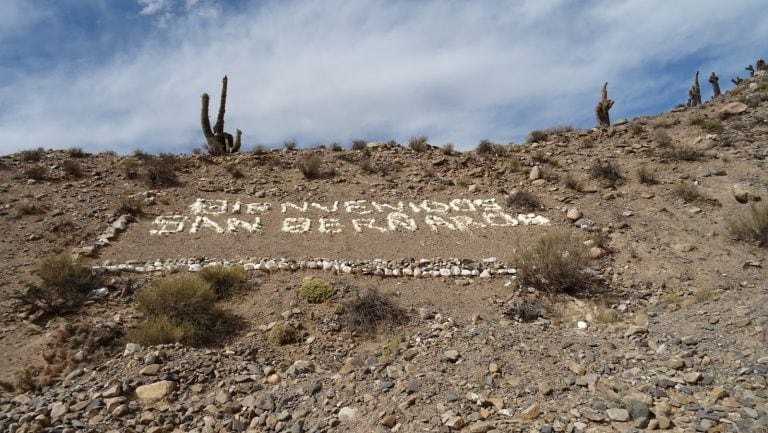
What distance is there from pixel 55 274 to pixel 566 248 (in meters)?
9.37

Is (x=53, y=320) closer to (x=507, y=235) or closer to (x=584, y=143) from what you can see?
(x=507, y=235)

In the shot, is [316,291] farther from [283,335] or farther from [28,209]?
[28,209]

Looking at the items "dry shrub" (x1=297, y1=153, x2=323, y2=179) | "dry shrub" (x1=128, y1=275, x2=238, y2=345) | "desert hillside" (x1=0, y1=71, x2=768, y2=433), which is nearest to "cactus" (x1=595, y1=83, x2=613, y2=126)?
"desert hillside" (x1=0, y1=71, x2=768, y2=433)

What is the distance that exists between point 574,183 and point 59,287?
12345 mm

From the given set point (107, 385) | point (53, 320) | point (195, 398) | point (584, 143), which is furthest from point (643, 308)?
point (584, 143)

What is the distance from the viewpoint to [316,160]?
611 inches

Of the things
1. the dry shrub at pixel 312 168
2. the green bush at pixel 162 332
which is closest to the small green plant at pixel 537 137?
the dry shrub at pixel 312 168

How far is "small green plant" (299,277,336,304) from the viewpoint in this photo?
8.18 m

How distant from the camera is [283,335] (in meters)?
7.02

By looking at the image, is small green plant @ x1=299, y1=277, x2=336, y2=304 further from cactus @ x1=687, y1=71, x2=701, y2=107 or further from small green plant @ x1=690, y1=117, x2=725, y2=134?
cactus @ x1=687, y1=71, x2=701, y2=107

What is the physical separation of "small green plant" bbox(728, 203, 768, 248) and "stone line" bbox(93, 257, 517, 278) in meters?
4.48

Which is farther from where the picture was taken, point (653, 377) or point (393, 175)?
point (393, 175)

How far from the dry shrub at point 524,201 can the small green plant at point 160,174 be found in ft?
33.1

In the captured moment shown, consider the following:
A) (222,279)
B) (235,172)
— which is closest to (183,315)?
(222,279)
